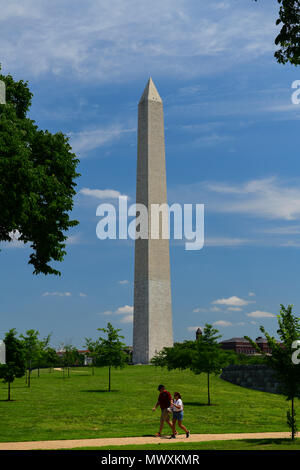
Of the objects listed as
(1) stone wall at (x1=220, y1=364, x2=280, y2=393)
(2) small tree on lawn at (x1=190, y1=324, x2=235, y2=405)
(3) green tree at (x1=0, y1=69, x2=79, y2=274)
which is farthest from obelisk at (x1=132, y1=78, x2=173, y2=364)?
(3) green tree at (x1=0, y1=69, x2=79, y2=274)

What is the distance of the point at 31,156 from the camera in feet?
90.0

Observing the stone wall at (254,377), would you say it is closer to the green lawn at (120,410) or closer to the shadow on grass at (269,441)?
the green lawn at (120,410)

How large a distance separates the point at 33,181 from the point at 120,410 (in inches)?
536

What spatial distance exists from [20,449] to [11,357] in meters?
20.2

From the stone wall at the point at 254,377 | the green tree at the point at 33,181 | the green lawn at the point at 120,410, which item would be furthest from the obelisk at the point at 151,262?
the green tree at the point at 33,181

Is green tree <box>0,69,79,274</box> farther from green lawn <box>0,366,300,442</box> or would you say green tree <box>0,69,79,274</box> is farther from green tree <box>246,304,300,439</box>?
green tree <box>246,304,300,439</box>

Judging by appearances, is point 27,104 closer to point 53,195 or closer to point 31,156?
point 31,156

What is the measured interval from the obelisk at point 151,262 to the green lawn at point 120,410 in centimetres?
2087

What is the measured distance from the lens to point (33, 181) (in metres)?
24.0

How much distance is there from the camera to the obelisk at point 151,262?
69.6 m

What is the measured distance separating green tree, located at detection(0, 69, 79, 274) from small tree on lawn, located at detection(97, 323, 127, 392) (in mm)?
16238

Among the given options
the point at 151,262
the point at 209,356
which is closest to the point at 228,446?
the point at 209,356

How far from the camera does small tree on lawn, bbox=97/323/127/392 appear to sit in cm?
4341
